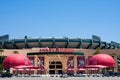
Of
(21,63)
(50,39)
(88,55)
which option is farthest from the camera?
(50,39)

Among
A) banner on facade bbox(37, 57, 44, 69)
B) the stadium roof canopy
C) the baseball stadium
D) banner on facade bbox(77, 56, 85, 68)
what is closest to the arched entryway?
the baseball stadium

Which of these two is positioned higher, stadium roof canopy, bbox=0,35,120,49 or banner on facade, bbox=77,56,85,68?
stadium roof canopy, bbox=0,35,120,49

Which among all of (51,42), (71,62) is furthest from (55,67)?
(51,42)

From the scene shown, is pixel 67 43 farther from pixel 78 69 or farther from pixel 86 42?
pixel 78 69

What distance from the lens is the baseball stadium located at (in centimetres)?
10225

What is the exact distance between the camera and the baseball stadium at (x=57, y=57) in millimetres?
102250

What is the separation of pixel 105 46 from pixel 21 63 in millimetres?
61632

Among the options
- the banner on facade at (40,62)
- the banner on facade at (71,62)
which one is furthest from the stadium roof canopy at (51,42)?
the banner on facade at (71,62)

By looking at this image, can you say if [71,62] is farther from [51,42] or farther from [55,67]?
[51,42]

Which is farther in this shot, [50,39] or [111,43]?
[111,43]

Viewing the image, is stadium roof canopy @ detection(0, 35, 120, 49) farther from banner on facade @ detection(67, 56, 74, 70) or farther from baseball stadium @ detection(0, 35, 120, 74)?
banner on facade @ detection(67, 56, 74, 70)

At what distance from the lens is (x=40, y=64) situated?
114 meters

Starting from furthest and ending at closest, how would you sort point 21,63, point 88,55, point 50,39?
point 50,39 < point 88,55 < point 21,63

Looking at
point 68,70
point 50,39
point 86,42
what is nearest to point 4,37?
point 50,39
